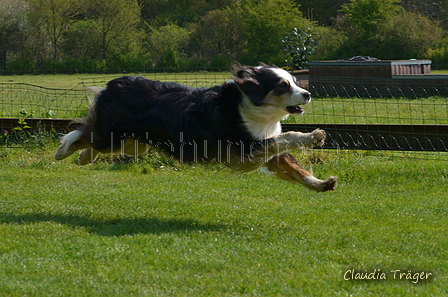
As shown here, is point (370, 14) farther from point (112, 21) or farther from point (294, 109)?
point (294, 109)

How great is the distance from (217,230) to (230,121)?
109 cm

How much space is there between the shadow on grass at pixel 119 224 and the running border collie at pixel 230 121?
0.73 metres

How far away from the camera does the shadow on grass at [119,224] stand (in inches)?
205

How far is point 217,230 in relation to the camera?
5.22 m

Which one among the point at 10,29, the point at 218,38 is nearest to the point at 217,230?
the point at 218,38

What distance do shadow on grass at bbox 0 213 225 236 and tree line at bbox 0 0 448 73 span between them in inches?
1324

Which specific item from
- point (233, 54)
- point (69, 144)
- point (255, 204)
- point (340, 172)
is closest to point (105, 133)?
point (69, 144)

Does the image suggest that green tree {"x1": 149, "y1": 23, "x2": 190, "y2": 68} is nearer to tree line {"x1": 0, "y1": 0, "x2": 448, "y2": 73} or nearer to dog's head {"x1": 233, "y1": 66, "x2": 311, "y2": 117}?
tree line {"x1": 0, "y1": 0, "x2": 448, "y2": 73}

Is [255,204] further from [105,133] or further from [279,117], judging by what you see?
[105,133]

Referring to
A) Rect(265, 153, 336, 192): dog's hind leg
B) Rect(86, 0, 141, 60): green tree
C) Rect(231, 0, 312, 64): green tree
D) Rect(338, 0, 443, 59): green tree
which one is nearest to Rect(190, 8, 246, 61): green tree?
Rect(231, 0, 312, 64): green tree

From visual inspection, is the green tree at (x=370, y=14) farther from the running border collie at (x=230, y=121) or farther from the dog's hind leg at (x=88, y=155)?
the running border collie at (x=230, y=121)

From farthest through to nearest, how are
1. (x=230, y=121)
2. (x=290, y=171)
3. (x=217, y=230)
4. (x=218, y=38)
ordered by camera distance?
(x=218, y=38) → (x=290, y=171) → (x=230, y=121) → (x=217, y=230)

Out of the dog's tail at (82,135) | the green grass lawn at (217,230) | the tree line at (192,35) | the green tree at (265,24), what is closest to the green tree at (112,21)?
the tree line at (192,35)

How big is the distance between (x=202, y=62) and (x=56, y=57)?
44.6 feet
